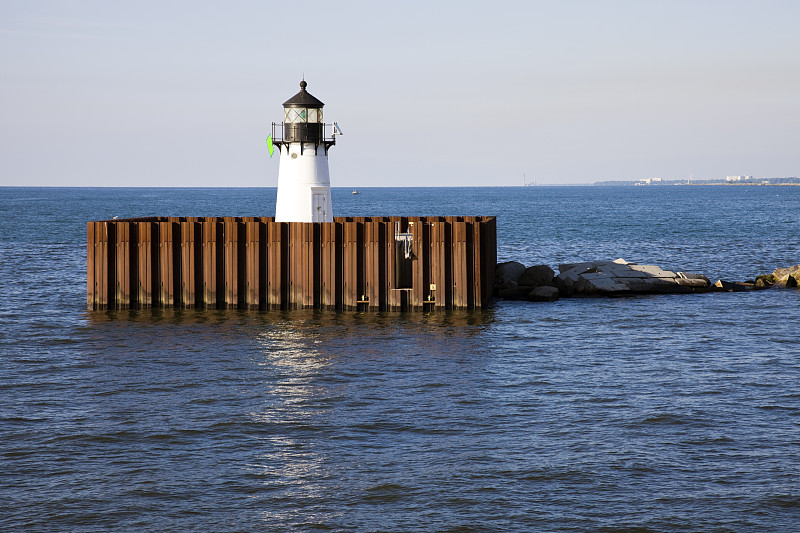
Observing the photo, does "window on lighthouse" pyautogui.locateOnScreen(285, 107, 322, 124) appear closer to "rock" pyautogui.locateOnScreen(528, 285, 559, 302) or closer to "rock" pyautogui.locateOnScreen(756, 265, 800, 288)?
"rock" pyautogui.locateOnScreen(528, 285, 559, 302)

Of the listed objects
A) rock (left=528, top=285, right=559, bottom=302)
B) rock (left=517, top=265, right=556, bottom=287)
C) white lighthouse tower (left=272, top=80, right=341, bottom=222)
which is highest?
white lighthouse tower (left=272, top=80, right=341, bottom=222)

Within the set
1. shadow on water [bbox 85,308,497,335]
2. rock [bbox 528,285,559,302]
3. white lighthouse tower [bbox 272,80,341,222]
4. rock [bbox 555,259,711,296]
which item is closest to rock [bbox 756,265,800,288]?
rock [bbox 555,259,711,296]

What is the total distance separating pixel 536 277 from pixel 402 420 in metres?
17.7

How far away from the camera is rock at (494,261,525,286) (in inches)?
1283

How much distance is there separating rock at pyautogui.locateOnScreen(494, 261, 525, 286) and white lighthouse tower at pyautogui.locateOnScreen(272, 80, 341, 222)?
23.8 feet

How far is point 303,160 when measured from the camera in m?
31.0

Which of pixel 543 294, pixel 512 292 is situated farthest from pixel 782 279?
pixel 512 292

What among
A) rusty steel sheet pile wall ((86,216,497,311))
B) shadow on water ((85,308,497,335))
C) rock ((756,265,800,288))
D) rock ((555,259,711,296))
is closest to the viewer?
shadow on water ((85,308,497,335))

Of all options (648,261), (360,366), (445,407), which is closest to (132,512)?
(445,407)

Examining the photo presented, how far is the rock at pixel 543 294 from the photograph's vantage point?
1219 inches

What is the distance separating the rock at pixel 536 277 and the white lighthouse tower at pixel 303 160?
27.0 ft

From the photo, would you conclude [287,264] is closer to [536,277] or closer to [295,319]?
[295,319]

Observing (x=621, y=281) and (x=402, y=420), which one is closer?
(x=402, y=420)

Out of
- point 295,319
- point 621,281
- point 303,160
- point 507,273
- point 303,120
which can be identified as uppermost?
point 303,120
